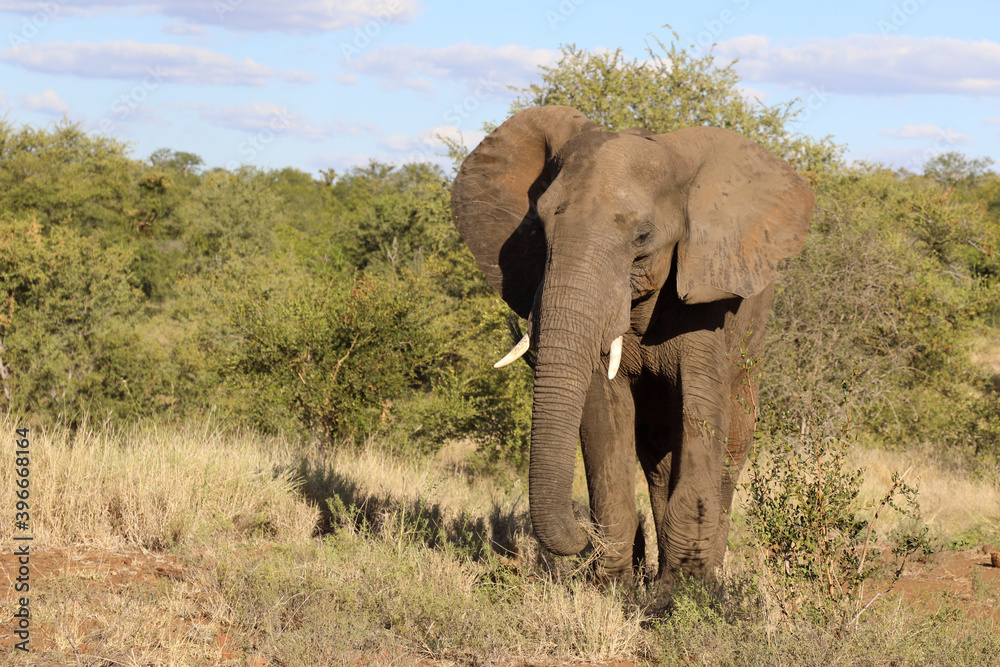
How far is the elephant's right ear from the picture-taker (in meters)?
5.76

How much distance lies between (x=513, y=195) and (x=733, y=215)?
1.48 metres

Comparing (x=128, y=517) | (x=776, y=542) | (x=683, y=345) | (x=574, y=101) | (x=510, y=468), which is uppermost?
(x=574, y=101)

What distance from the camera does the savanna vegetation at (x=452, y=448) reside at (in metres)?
4.54

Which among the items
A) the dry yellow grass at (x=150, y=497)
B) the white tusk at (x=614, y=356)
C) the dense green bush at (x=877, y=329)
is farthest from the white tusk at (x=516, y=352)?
the dense green bush at (x=877, y=329)

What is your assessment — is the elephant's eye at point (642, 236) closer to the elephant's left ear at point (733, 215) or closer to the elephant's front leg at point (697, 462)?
the elephant's left ear at point (733, 215)

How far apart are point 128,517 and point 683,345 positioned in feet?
12.4

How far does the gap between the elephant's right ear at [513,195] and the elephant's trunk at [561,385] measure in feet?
3.79

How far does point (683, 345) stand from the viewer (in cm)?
529

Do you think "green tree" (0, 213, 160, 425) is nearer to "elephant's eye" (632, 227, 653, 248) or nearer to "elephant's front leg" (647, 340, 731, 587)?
"elephant's front leg" (647, 340, 731, 587)

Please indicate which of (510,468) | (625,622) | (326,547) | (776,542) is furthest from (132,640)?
(510,468)

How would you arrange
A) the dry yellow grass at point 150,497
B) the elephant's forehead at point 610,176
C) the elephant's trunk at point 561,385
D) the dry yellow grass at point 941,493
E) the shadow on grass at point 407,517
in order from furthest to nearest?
1. the dry yellow grass at point 941,493
2. the shadow on grass at point 407,517
3. the dry yellow grass at point 150,497
4. the elephant's forehead at point 610,176
5. the elephant's trunk at point 561,385

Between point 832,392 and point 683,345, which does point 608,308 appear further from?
point 832,392

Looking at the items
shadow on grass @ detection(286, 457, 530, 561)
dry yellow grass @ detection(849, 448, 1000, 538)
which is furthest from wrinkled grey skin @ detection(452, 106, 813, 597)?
dry yellow grass @ detection(849, 448, 1000, 538)

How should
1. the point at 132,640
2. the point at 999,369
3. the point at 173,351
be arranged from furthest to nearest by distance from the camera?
the point at 999,369
the point at 173,351
the point at 132,640
